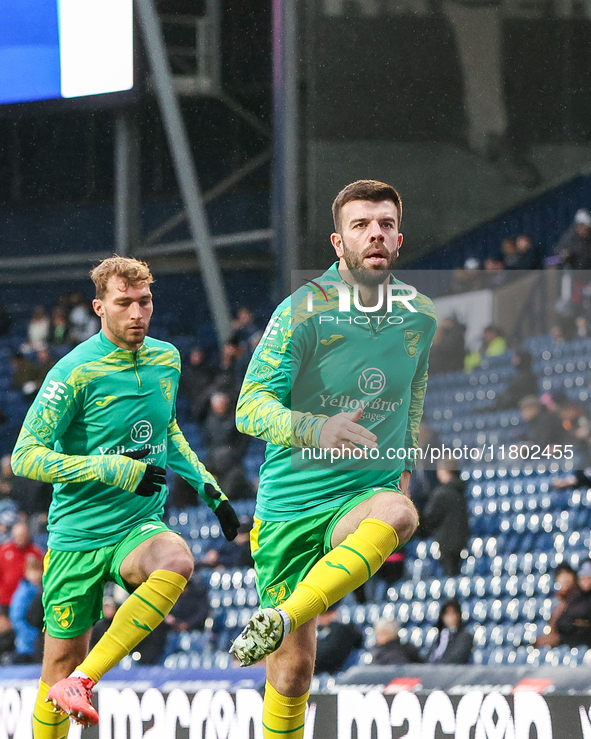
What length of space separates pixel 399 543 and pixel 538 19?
3.55 metres

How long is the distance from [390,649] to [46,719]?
2.50 metres

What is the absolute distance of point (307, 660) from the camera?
12.5ft

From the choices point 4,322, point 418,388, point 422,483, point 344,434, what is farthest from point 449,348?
point 4,322

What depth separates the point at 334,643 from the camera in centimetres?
617

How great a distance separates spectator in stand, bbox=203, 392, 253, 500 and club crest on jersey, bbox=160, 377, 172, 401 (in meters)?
1.92

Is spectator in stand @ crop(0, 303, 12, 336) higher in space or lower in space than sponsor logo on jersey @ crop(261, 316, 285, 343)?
higher

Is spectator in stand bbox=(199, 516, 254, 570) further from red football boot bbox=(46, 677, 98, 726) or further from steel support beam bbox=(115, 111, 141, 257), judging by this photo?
red football boot bbox=(46, 677, 98, 726)

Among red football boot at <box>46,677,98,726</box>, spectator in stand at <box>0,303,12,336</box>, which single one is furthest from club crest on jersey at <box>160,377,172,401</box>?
spectator in stand at <box>0,303,12,336</box>

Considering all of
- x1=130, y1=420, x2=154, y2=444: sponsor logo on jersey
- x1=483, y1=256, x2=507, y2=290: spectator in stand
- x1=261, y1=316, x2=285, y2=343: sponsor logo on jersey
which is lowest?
x1=130, y1=420, x2=154, y2=444: sponsor logo on jersey

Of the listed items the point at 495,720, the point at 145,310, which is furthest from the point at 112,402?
the point at 495,720

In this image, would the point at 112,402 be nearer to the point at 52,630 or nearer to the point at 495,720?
the point at 52,630

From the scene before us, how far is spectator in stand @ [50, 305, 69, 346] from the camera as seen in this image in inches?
289

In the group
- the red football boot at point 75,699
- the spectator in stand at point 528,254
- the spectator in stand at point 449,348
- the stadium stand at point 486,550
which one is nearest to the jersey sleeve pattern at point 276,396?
the red football boot at point 75,699

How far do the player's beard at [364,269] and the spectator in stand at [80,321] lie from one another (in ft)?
9.77
